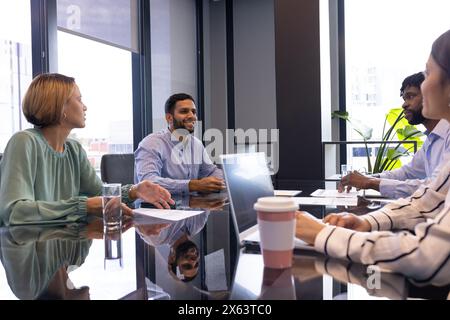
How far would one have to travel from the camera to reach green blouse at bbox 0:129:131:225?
1368 mm

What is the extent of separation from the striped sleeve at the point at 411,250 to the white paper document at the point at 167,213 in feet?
2.31

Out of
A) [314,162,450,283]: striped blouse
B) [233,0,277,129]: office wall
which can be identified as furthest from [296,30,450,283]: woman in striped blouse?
[233,0,277,129]: office wall

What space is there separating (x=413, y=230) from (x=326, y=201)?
82cm

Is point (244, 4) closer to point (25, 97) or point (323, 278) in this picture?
point (25, 97)

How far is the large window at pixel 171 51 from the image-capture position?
4.51m

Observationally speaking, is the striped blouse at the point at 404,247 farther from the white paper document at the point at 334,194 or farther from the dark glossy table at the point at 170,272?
the white paper document at the point at 334,194

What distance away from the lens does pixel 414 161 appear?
262cm

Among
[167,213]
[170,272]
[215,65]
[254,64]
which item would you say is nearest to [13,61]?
[167,213]

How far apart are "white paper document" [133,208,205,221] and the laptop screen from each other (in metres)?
0.35

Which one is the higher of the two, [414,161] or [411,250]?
[414,161]

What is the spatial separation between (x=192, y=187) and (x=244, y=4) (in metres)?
3.87

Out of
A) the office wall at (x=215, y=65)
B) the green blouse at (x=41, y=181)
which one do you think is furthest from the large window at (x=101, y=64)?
the office wall at (x=215, y=65)

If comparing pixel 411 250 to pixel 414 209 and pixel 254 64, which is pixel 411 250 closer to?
pixel 414 209

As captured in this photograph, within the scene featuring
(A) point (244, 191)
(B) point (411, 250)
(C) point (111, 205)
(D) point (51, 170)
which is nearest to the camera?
(B) point (411, 250)
